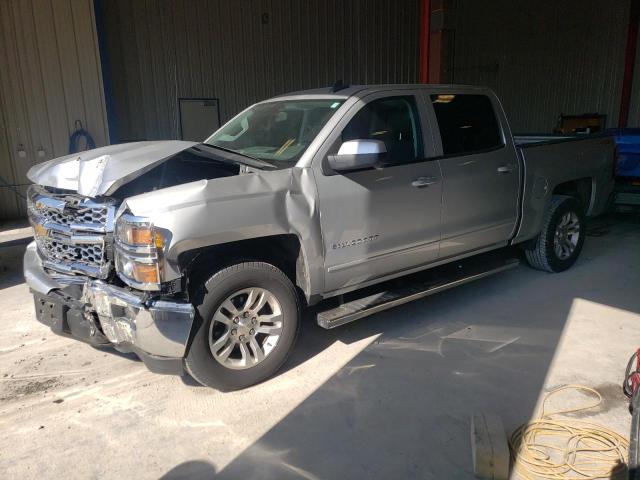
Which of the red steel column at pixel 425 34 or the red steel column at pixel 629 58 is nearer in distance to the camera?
the red steel column at pixel 425 34

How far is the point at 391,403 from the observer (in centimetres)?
349

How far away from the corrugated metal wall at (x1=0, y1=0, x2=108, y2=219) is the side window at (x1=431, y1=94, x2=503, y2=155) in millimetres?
6739

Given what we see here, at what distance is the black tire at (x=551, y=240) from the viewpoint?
5.79 meters

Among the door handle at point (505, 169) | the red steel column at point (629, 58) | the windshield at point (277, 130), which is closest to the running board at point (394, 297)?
the door handle at point (505, 169)

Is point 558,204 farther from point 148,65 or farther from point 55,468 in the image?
point 148,65

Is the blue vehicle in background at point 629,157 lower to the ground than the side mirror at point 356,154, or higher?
lower

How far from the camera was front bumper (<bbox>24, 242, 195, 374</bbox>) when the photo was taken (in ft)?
10.4

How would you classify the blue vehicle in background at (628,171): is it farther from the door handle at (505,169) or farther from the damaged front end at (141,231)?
the damaged front end at (141,231)

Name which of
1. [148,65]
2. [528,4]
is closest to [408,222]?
[148,65]

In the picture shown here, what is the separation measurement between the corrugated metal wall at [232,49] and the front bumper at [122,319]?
6.73m

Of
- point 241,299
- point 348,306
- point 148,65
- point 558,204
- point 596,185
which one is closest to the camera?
point 241,299

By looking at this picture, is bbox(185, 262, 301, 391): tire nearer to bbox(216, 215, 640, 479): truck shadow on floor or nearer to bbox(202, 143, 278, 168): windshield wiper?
bbox(216, 215, 640, 479): truck shadow on floor

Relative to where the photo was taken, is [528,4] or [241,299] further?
[528,4]

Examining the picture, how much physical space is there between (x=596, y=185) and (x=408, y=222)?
11.1ft
